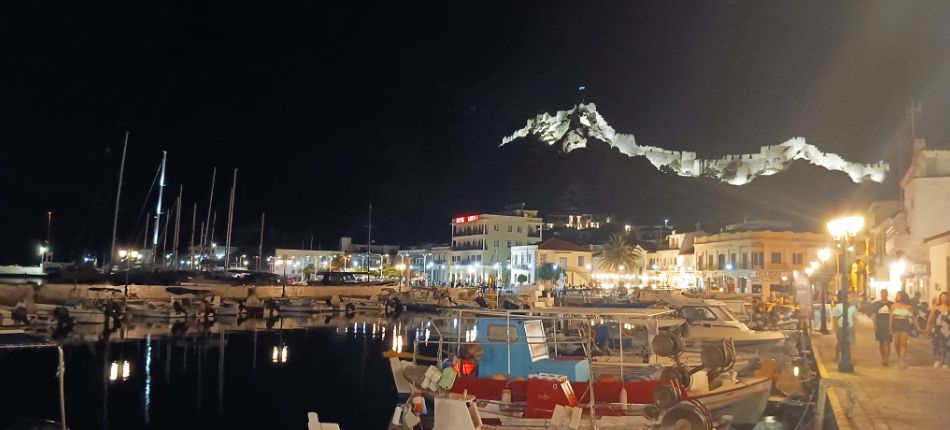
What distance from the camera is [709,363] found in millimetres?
13492

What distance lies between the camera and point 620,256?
71688 millimetres

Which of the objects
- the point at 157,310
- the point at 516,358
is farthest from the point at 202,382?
the point at 157,310

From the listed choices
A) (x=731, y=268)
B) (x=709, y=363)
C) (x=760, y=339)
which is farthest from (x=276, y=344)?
(x=731, y=268)

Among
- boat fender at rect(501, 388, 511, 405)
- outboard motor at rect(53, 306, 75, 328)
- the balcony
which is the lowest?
outboard motor at rect(53, 306, 75, 328)

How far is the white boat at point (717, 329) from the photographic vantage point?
22.0m

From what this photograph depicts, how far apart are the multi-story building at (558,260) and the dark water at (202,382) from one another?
4161cm

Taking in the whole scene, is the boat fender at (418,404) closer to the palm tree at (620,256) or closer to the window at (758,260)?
the window at (758,260)

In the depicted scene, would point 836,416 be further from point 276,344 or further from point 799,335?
point 276,344

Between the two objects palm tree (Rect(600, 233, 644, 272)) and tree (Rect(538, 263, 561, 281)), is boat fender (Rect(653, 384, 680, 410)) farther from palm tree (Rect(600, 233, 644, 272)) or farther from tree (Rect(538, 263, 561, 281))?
palm tree (Rect(600, 233, 644, 272))

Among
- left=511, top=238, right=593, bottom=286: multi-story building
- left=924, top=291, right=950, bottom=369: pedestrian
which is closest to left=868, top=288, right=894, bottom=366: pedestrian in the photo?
left=924, top=291, right=950, bottom=369: pedestrian

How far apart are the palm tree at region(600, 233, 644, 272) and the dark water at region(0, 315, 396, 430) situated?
40504 mm

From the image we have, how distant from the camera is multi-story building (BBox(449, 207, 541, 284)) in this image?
3469 inches

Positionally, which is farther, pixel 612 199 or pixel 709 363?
pixel 612 199

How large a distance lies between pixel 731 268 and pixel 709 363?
4847 cm
